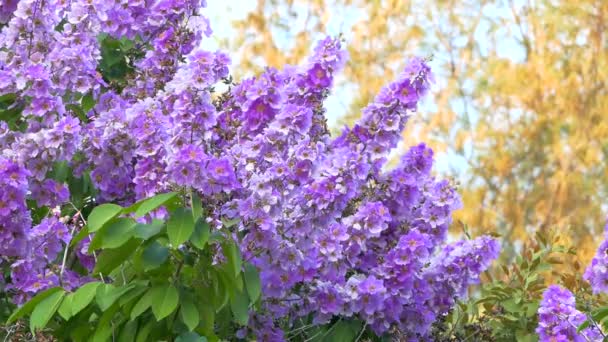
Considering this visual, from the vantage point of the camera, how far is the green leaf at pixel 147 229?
3359 millimetres

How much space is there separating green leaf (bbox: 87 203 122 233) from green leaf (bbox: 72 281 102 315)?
267 mm

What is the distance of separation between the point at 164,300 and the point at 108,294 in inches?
8.2

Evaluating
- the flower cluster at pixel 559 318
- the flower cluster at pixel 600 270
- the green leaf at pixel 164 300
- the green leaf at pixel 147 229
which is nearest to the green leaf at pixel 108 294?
the green leaf at pixel 164 300

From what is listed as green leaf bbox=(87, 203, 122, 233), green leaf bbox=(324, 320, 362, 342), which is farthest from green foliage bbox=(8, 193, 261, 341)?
green leaf bbox=(324, 320, 362, 342)

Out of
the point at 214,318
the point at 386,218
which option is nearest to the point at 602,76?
the point at 386,218

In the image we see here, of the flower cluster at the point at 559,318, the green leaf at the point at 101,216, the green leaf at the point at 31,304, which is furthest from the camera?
the flower cluster at the point at 559,318

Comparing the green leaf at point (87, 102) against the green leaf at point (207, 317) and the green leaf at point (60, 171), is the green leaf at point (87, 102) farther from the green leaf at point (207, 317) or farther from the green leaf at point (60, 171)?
the green leaf at point (207, 317)

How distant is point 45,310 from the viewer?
349 cm

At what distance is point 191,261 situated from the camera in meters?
3.58

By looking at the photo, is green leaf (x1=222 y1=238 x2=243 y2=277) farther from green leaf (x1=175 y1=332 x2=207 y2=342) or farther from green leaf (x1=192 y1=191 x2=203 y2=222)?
green leaf (x1=175 y1=332 x2=207 y2=342)

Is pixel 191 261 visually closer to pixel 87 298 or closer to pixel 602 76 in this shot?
pixel 87 298

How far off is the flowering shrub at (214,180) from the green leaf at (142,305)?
0.17ft

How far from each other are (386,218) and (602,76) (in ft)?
23.2

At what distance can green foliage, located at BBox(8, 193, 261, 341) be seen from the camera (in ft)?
11.0
